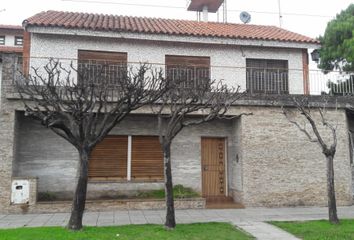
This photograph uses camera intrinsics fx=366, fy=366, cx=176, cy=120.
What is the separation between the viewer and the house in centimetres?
1337

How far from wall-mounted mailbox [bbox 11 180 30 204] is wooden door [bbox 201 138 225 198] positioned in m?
6.54

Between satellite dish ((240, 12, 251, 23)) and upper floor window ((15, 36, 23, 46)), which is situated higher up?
upper floor window ((15, 36, 23, 46))

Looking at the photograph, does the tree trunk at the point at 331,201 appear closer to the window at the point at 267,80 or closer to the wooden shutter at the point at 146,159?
the window at the point at 267,80

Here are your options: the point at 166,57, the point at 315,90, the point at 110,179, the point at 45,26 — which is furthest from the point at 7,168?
the point at 315,90

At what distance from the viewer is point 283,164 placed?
44.6ft

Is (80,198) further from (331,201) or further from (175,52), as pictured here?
(175,52)

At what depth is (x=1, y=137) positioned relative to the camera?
39.5ft

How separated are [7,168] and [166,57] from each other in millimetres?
7361

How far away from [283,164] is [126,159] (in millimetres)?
5930

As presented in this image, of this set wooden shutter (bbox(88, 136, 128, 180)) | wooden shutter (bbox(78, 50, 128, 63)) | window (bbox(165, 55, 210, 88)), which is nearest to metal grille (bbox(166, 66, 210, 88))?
window (bbox(165, 55, 210, 88))

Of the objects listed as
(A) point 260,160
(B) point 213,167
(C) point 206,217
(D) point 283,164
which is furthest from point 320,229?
(B) point 213,167

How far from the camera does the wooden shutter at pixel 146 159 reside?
14133mm

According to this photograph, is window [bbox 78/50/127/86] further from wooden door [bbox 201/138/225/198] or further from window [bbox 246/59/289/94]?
window [bbox 246/59/289/94]

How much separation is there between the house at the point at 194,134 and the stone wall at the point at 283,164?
0.04 meters
